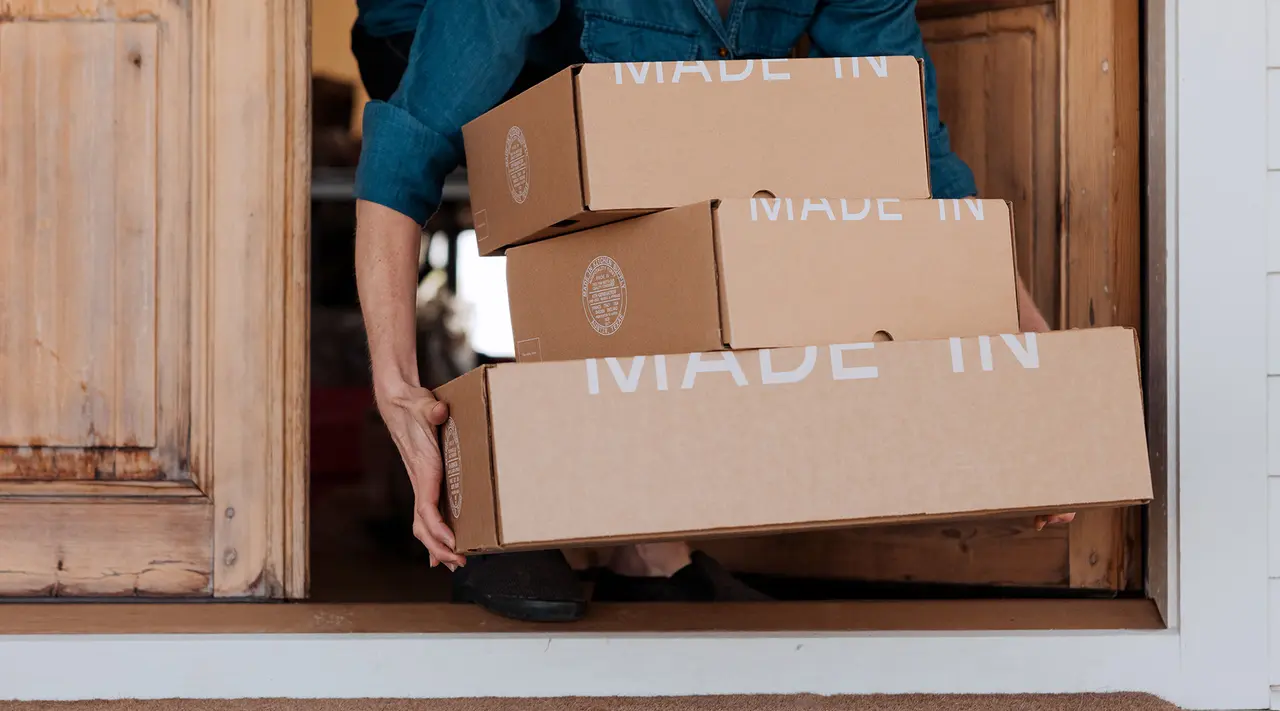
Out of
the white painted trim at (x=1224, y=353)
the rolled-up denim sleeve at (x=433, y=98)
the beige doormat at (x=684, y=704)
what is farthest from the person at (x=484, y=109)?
the white painted trim at (x=1224, y=353)

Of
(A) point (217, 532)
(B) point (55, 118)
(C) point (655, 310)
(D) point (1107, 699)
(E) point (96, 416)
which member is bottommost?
(D) point (1107, 699)

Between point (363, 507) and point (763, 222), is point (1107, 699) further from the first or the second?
point (363, 507)

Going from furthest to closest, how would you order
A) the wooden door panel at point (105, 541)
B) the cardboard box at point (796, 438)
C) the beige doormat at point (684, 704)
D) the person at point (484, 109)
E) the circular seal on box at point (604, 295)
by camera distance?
1. the wooden door panel at point (105, 541)
2. the beige doormat at point (684, 704)
3. the person at point (484, 109)
4. the circular seal on box at point (604, 295)
5. the cardboard box at point (796, 438)

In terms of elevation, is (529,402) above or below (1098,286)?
below

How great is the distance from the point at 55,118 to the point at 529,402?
879mm

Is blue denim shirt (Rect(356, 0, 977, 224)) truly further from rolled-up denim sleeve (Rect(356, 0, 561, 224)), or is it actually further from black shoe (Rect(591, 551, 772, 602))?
black shoe (Rect(591, 551, 772, 602))

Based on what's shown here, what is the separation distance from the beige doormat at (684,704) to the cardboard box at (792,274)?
0.45m

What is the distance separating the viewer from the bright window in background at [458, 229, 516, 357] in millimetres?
3023

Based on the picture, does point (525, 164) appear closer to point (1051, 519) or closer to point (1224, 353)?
point (1051, 519)

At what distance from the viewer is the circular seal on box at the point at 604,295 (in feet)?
2.64

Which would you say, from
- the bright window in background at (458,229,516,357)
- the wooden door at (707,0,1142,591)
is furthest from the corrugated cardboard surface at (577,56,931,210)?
the bright window in background at (458,229,516,357)

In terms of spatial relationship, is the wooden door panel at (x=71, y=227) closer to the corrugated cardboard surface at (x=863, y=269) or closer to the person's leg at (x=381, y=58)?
the person's leg at (x=381, y=58)

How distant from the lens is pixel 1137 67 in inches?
49.7

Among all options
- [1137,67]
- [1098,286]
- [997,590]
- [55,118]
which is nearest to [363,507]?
[55,118]
